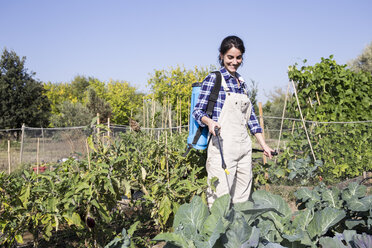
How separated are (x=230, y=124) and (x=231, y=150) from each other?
0.67ft

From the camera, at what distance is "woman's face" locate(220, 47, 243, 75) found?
2.78m

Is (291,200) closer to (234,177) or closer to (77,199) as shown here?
(234,177)

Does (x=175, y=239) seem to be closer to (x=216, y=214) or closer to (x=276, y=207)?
(x=216, y=214)

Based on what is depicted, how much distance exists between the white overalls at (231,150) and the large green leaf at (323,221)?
86 cm

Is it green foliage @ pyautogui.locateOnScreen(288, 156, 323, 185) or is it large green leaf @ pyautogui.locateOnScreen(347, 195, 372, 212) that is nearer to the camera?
large green leaf @ pyautogui.locateOnScreen(347, 195, 372, 212)

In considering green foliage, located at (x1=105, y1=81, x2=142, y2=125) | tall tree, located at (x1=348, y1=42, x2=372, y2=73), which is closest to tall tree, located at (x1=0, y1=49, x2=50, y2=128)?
green foliage, located at (x1=105, y1=81, x2=142, y2=125)

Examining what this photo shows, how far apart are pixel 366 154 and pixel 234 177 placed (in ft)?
16.6

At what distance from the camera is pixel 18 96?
19391mm

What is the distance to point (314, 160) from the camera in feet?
21.4

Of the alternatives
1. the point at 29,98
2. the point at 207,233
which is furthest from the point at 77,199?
the point at 29,98

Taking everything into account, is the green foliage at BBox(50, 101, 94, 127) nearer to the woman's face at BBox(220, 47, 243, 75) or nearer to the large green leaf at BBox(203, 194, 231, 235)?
the woman's face at BBox(220, 47, 243, 75)

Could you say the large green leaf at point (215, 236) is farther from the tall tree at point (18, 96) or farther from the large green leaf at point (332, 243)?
the tall tree at point (18, 96)

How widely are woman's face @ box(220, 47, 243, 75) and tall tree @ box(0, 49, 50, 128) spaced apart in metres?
18.6

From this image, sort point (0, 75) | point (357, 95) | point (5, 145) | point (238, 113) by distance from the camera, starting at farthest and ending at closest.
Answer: point (0, 75) → point (5, 145) → point (357, 95) → point (238, 113)
